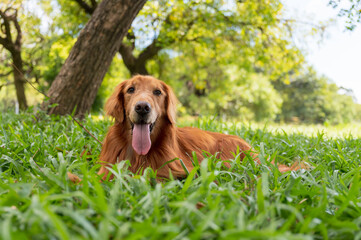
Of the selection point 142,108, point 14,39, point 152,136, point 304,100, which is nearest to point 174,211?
point 142,108

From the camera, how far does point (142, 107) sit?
2557 mm

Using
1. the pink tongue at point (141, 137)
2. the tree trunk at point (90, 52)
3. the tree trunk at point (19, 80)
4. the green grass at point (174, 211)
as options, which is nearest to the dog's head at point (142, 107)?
the pink tongue at point (141, 137)

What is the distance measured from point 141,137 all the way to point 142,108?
0.29 metres

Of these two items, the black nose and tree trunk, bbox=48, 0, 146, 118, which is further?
tree trunk, bbox=48, 0, 146, 118

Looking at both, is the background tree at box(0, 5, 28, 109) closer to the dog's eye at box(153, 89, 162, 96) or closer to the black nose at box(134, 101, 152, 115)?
the dog's eye at box(153, 89, 162, 96)

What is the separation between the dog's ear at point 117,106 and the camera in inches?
112

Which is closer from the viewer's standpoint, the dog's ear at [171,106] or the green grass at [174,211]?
the green grass at [174,211]

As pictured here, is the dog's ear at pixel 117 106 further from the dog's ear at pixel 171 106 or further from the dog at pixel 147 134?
the dog's ear at pixel 171 106

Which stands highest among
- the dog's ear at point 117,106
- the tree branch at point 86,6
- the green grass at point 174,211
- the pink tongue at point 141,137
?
the tree branch at point 86,6

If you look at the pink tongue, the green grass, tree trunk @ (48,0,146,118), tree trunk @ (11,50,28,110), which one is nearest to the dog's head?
the pink tongue

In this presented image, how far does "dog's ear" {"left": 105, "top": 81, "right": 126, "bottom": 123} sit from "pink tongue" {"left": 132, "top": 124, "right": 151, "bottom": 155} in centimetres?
26

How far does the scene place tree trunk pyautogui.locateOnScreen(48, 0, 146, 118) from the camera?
4926 mm

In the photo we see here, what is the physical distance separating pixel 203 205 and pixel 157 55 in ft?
48.7

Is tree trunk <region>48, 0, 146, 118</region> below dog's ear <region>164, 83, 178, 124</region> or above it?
above
